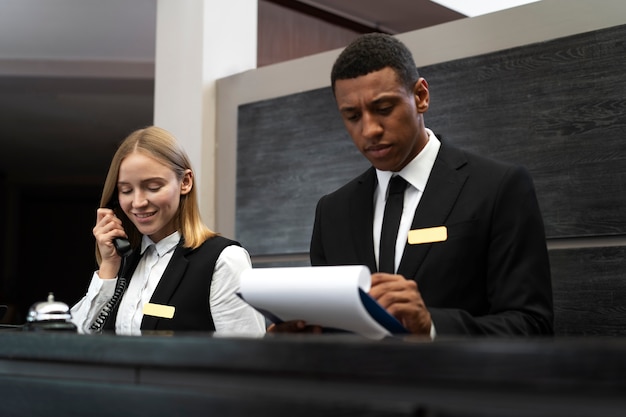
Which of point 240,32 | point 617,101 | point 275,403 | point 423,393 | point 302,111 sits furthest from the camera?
point 240,32

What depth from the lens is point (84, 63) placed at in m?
8.92

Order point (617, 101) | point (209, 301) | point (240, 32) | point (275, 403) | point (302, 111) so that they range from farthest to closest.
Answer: point (240, 32)
point (302, 111)
point (617, 101)
point (209, 301)
point (275, 403)

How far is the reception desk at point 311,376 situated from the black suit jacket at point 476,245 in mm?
736

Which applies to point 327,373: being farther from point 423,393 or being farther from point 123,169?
point 123,169

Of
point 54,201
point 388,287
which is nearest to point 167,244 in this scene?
Result: point 388,287

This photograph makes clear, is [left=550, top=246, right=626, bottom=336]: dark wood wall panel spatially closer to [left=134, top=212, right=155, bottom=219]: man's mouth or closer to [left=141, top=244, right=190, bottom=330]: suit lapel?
[left=141, top=244, right=190, bottom=330]: suit lapel

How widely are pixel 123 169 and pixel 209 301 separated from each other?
57 cm

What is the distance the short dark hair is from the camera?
2191 millimetres

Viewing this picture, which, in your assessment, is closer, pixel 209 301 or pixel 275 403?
pixel 275 403

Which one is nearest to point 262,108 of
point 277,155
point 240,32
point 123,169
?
point 277,155

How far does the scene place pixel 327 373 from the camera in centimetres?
115

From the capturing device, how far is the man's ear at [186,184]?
303 cm

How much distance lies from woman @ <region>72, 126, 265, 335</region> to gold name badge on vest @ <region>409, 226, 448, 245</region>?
0.79 m

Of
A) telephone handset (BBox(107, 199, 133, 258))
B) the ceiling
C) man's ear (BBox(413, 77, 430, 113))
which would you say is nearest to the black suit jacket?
man's ear (BBox(413, 77, 430, 113))
